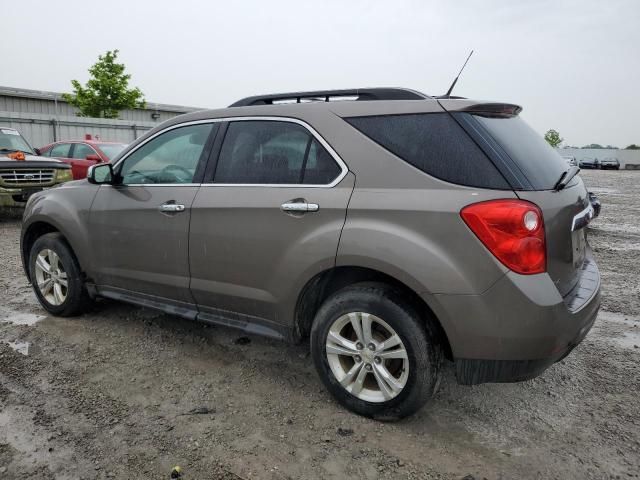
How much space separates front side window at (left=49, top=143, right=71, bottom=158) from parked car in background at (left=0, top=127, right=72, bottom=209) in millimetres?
2411

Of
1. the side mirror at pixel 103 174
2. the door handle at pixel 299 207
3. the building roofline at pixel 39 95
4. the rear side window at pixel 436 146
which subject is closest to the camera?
the rear side window at pixel 436 146

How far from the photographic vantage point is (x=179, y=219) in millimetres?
3361

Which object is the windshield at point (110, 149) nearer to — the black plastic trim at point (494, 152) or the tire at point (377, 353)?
the tire at point (377, 353)

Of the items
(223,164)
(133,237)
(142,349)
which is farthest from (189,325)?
(223,164)

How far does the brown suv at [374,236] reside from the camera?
238 centimetres

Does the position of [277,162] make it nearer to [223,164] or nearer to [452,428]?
[223,164]

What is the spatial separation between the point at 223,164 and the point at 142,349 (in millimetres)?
1569

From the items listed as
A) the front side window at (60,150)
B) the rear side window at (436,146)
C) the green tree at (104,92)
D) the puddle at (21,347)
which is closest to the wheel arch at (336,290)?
the rear side window at (436,146)

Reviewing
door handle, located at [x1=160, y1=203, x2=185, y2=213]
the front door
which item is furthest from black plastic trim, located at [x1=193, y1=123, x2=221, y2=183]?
door handle, located at [x1=160, y1=203, x2=185, y2=213]

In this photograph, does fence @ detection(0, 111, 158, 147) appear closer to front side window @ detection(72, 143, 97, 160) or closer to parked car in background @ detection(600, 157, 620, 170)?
front side window @ detection(72, 143, 97, 160)

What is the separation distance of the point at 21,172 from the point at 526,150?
9198 millimetres

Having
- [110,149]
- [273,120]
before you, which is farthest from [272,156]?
[110,149]

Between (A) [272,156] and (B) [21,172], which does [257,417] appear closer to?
(A) [272,156]

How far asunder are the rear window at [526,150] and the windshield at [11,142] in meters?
10.1
